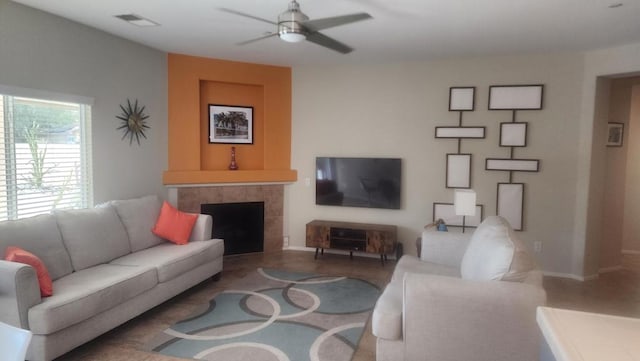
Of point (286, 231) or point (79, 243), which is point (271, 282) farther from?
point (79, 243)

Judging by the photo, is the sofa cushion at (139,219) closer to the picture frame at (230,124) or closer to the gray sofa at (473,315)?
the picture frame at (230,124)

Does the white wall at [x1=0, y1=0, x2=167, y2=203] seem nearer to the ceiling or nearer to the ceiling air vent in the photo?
the ceiling

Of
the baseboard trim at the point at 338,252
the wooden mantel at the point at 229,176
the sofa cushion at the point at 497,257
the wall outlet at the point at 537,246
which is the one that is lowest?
the baseboard trim at the point at 338,252

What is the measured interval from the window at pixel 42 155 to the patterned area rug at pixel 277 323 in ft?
5.74

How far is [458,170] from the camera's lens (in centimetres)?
505

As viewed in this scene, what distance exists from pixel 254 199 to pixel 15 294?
10.8 ft

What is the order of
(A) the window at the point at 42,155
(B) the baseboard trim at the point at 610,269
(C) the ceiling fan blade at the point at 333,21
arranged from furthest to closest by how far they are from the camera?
(B) the baseboard trim at the point at 610,269 < (A) the window at the point at 42,155 < (C) the ceiling fan blade at the point at 333,21

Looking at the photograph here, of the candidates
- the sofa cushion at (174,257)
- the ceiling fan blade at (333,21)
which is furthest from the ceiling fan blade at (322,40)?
the sofa cushion at (174,257)

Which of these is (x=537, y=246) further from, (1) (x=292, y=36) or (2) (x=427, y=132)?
(1) (x=292, y=36)

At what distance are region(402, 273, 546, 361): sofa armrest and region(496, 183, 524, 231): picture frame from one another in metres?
2.87

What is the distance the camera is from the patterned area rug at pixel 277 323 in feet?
9.40

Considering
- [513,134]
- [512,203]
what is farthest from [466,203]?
[513,134]

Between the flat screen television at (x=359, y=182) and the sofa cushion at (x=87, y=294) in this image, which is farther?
the flat screen television at (x=359, y=182)

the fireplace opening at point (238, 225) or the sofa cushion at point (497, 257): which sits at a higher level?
the sofa cushion at point (497, 257)
